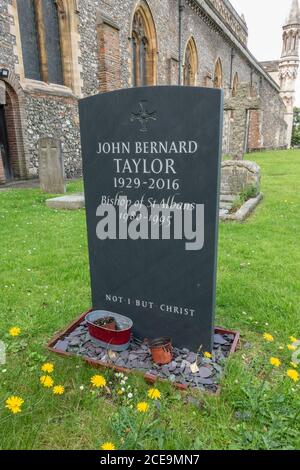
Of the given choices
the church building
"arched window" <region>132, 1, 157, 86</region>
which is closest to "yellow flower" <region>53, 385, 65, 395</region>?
the church building

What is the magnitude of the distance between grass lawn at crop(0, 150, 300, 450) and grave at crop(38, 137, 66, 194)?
12.1 ft

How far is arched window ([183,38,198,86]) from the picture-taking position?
21297 mm

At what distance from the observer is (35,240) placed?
17.3ft

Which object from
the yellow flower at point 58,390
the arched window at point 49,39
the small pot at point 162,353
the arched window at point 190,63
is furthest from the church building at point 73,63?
the yellow flower at point 58,390

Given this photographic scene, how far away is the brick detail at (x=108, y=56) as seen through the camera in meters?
12.4

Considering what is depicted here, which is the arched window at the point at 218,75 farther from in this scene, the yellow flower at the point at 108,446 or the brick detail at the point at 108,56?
the yellow flower at the point at 108,446

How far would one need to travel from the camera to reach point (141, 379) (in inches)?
88.4

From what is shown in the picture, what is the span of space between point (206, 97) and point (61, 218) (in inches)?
200

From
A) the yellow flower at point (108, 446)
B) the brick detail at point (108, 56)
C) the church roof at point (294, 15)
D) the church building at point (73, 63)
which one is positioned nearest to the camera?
the yellow flower at point (108, 446)

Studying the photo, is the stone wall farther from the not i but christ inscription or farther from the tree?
the tree

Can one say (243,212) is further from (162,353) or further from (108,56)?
(108,56)

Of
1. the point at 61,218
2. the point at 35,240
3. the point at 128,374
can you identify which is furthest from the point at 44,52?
the point at 128,374

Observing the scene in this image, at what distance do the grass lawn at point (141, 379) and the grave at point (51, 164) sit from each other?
368 cm
